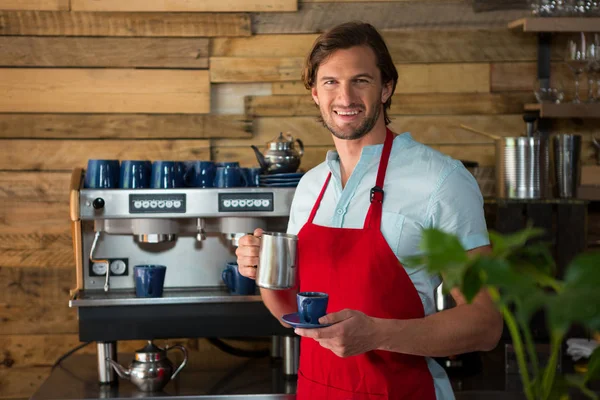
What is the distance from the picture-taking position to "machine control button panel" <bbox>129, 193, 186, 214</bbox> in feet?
8.73

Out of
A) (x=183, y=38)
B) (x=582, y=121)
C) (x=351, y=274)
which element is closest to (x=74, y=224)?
(x=183, y=38)

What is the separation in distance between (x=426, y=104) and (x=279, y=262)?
1.78 meters

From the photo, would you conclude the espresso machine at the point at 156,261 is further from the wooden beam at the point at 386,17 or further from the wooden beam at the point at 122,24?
the wooden beam at the point at 386,17

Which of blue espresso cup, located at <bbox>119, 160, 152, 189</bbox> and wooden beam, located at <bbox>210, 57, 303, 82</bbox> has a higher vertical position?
wooden beam, located at <bbox>210, 57, 303, 82</bbox>

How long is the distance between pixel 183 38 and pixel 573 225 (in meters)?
1.72

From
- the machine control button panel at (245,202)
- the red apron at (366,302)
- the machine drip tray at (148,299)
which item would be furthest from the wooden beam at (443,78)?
the red apron at (366,302)

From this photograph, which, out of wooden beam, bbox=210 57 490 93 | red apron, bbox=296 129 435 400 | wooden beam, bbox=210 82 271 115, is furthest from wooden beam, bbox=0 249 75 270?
red apron, bbox=296 129 435 400

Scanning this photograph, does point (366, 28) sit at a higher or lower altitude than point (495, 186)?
higher

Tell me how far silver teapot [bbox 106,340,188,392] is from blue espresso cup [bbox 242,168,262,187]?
663 millimetres

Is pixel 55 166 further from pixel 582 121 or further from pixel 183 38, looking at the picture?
pixel 582 121

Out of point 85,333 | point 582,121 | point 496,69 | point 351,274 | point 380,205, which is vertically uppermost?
point 496,69

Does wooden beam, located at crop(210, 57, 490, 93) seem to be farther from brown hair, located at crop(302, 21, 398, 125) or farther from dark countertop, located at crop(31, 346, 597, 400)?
brown hair, located at crop(302, 21, 398, 125)

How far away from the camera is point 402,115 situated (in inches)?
132

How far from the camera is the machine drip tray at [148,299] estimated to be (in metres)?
2.62
